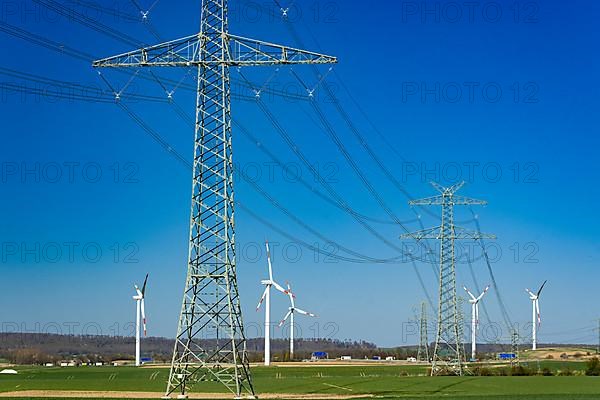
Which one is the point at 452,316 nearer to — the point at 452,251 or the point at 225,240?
the point at 452,251

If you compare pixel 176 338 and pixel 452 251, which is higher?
pixel 452 251

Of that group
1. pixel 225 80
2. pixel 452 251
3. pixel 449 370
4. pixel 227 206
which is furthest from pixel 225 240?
pixel 449 370

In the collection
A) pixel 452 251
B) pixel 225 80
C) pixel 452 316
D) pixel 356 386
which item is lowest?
pixel 356 386

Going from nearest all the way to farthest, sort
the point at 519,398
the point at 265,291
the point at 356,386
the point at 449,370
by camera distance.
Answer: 1. the point at 519,398
2. the point at 356,386
3. the point at 449,370
4. the point at 265,291

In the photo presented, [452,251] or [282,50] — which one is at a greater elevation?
[282,50]

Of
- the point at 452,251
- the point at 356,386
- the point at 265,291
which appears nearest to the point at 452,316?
the point at 452,251

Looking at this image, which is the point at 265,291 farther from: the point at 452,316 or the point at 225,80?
the point at 225,80

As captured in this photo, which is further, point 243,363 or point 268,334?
point 268,334

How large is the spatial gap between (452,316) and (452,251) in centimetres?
725

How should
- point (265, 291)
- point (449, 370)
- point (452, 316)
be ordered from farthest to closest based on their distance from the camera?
point (265, 291), point (449, 370), point (452, 316)

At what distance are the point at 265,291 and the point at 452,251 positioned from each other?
67625 mm

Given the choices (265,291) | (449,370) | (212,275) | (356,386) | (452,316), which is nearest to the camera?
(212,275)

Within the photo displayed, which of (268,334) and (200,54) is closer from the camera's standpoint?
(200,54)

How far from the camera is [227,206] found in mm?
51250
